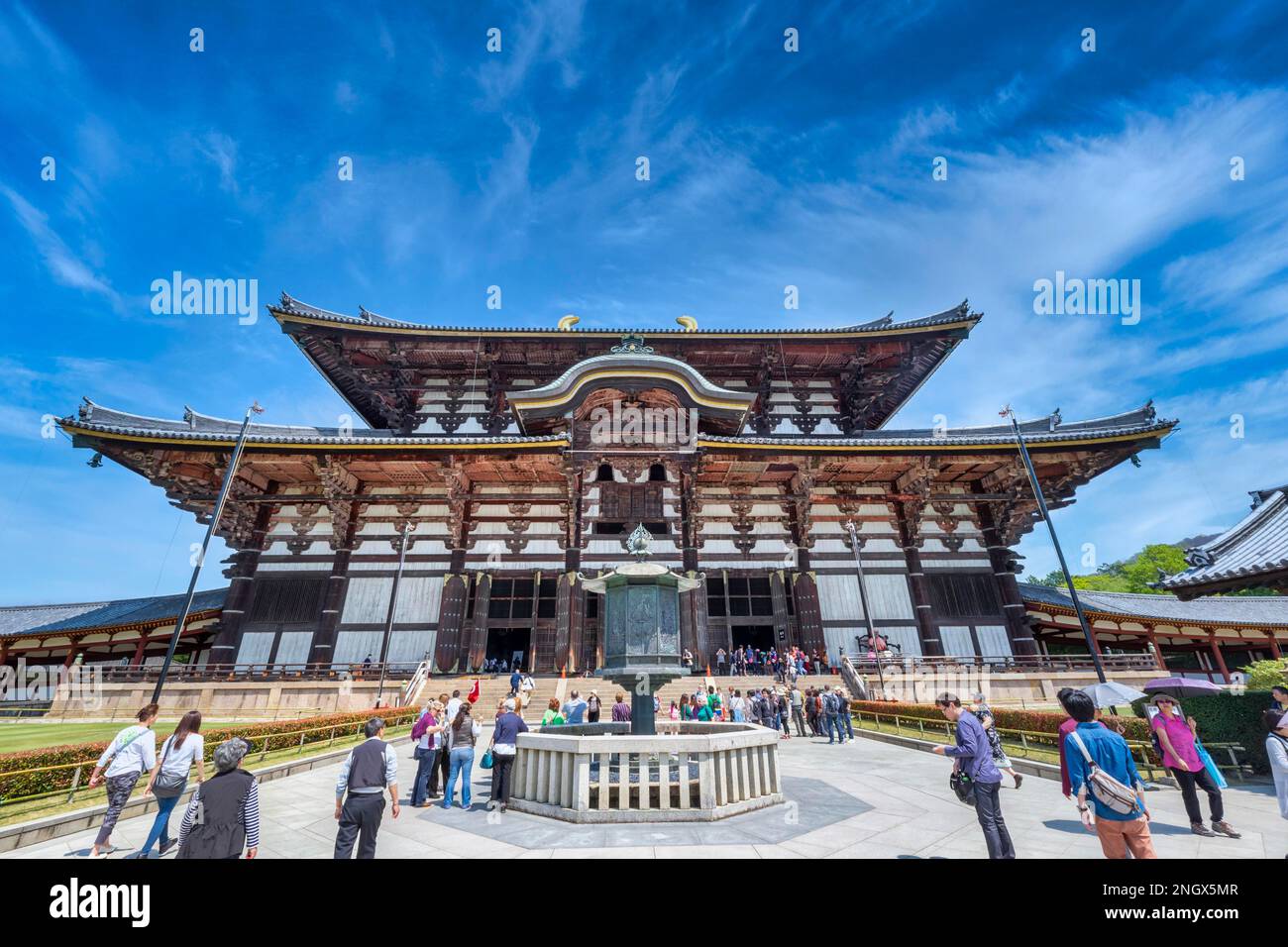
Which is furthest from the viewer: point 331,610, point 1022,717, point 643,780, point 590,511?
point 590,511

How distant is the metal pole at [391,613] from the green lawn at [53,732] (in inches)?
167

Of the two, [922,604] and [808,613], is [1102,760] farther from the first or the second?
[922,604]

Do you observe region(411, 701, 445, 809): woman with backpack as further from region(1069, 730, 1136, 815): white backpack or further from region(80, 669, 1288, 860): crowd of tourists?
region(1069, 730, 1136, 815): white backpack

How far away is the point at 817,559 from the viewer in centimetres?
2259

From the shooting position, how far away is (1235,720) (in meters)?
9.16

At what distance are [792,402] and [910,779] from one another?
1950 centimetres

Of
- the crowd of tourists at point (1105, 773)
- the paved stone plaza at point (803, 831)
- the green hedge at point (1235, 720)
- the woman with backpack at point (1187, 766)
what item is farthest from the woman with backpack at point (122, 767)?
the green hedge at point (1235, 720)

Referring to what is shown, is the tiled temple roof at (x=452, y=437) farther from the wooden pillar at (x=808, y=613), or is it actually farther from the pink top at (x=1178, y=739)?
the pink top at (x=1178, y=739)

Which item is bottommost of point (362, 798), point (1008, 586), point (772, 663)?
point (362, 798)

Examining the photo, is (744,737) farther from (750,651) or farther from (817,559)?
(817,559)

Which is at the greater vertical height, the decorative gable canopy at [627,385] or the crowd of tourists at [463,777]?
the decorative gable canopy at [627,385]

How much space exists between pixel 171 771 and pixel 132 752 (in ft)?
2.58

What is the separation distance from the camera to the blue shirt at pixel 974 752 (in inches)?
187

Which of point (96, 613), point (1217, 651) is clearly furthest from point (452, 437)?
point (1217, 651)
